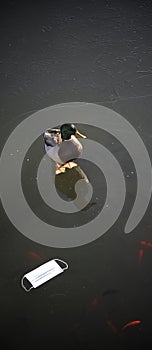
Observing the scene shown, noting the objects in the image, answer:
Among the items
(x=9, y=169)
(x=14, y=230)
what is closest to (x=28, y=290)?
(x=14, y=230)

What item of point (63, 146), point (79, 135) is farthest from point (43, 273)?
point (79, 135)

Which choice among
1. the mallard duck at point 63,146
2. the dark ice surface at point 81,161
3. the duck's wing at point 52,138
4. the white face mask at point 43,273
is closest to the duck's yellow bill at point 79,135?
the mallard duck at point 63,146

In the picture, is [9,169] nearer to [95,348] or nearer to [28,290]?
[28,290]

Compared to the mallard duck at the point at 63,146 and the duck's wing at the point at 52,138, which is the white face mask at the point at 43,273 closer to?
the mallard duck at the point at 63,146

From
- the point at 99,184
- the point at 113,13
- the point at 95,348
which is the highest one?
the point at 113,13

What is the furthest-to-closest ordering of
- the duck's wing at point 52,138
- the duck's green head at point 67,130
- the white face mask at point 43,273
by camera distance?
the duck's wing at point 52,138
the duck's green head at point 67,130
the white face mask at point 43,273

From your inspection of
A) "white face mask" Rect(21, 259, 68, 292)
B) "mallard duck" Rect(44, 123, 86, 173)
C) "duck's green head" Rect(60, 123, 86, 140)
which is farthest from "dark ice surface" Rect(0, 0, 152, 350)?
"duck's green head" Rect(60, 123, 86, 140)

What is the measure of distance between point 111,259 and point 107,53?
7.70 ft

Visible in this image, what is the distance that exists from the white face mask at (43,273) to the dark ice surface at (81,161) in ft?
0.11

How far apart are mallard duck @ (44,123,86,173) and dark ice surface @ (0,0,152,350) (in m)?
0.21

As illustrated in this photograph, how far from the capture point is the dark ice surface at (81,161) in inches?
118

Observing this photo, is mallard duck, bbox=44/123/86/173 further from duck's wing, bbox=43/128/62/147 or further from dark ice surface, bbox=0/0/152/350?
dark ice surface, bbox=0/0/152/350

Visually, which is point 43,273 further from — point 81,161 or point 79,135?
point 79,135

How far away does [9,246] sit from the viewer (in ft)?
11.2
